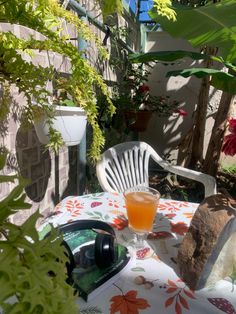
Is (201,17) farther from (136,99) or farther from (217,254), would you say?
(136,99)

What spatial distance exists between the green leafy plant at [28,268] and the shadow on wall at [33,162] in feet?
2.98

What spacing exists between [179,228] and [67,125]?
51 cm

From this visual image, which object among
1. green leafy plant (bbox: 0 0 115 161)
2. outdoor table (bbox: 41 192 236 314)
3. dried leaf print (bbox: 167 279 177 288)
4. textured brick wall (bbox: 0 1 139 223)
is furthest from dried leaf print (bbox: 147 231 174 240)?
green leafy plant (bbox: 0 0 115 161)

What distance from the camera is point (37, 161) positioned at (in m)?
1.31

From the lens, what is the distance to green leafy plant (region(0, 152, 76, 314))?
156 mm

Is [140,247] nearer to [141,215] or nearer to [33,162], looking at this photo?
[141,215]

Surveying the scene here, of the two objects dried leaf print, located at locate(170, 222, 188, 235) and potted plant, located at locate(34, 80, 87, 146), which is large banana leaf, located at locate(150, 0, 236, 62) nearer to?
potted plant, located at locate(34, 80, 87, 146)

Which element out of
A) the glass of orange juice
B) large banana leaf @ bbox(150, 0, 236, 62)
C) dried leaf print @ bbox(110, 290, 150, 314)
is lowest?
dried leaf print @ bbox(110, 290, 150, 314)

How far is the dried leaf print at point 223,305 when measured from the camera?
0.56 meters

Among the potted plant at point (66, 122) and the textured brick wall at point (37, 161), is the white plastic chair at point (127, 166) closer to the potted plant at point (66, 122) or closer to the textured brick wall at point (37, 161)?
the textured brick wall at point (37, 161)

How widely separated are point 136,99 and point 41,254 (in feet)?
8.62

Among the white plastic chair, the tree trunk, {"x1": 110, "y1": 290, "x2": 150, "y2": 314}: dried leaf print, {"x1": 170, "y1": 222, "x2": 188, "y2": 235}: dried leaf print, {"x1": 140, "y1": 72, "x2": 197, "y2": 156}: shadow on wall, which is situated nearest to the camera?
{"x1": 110, "y1": 290, "x2": 150, "y2": 314}: dried leaf print

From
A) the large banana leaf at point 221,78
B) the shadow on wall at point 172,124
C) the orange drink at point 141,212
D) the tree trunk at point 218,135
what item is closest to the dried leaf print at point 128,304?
the orange drink at point 141,212

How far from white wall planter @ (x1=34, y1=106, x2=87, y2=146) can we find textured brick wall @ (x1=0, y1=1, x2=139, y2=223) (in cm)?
6
